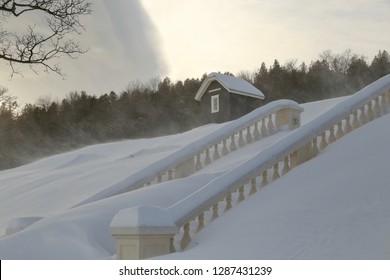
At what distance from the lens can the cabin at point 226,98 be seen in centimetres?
3425

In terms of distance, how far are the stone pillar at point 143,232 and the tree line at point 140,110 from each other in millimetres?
44074

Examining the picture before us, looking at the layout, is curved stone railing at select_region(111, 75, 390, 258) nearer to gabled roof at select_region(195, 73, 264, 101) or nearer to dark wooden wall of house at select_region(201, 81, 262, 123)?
gabled roof at select_region(195, 73, 264, 101)

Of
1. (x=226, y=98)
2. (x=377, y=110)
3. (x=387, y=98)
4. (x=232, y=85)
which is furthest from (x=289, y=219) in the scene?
(x=226, y=98)

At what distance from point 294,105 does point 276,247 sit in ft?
36.4

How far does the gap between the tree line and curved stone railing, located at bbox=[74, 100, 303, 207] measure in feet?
112

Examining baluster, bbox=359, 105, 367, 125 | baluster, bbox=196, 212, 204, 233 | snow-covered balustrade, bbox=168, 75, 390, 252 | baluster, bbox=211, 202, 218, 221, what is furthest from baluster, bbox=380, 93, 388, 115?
baluster, bbox=196, 212, 204, 233

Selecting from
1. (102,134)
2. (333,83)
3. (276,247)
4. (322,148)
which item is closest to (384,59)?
(333,83)

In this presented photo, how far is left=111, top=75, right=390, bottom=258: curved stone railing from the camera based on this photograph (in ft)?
24.6

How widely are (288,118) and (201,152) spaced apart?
3.85m

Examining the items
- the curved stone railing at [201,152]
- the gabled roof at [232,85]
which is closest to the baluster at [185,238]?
the curved stone railing at [201,152]

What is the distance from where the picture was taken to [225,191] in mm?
9078

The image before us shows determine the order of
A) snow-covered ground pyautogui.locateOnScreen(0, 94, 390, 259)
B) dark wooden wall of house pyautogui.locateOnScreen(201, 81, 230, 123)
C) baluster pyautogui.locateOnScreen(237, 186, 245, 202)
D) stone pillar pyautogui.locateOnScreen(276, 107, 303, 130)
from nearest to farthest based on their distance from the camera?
snow-covered ground pyautogui.locateOnScreen(0, 94, 390, 259) < baluster pyautogui.locateOnScreen(237, 186, 245, 202) < stone pillar pyautogui.locateOnScreen(276, 107, 303, 130) < dark wooden wall of house pyautogui.locateOnScreen(201, 81, 230, 123)

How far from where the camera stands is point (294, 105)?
57.4ft

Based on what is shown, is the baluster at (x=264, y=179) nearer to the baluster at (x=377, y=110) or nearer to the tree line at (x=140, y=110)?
the baluster at (x=377, y=110)
